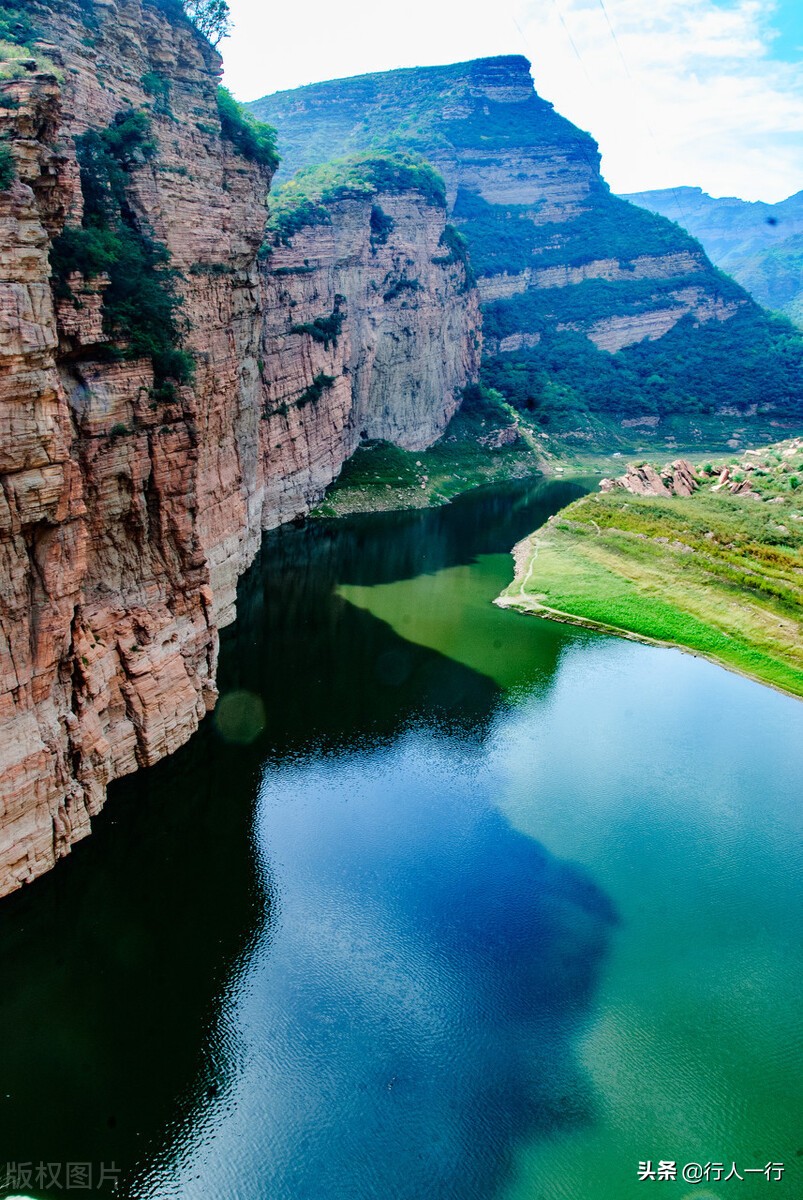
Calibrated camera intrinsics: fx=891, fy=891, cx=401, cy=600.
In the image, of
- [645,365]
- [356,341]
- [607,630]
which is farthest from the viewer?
[645,365]

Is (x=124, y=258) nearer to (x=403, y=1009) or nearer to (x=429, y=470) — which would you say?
(x=403, y=1009)

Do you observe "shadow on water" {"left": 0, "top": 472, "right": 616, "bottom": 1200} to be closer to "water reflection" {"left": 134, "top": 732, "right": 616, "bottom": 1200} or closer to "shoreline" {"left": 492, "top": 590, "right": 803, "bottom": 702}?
"water reflection" {"left": 134, "top": 732, "right": 616, "bottom": 1200}

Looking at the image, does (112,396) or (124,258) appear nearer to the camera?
(112,396)

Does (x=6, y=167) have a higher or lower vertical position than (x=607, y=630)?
higher

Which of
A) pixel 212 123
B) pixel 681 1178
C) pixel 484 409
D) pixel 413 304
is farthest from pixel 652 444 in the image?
pixel 681 1178

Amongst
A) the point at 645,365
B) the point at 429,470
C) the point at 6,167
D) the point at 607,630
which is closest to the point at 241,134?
the point at 6,167

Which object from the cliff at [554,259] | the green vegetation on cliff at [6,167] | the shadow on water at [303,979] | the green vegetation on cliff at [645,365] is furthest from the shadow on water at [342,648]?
the cliff at [554,259]

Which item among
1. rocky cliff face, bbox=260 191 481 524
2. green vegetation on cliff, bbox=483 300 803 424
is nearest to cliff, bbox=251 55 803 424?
green vegetation on cliff, bbox=483 300 803 424
